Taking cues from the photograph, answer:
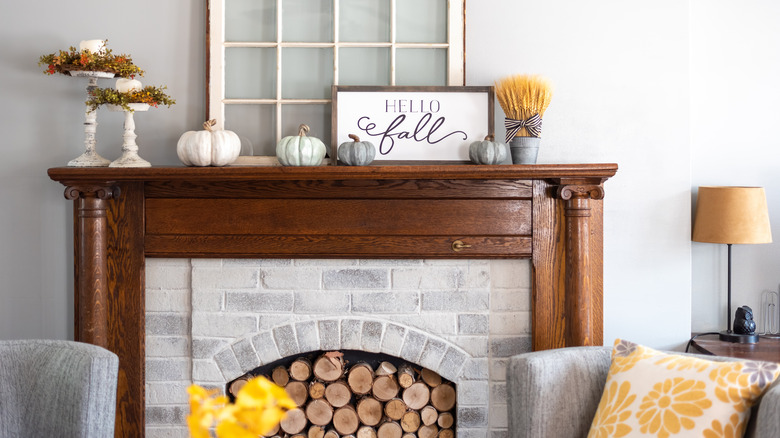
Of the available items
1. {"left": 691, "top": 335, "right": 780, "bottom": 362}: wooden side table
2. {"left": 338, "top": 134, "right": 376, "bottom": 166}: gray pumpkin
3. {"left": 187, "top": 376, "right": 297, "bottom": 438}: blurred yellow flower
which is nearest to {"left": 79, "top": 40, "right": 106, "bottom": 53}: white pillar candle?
{"left": 338, "top": 134, "right": 376, "bottom": 166}: gray pumpkin

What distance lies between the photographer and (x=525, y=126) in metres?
2.46

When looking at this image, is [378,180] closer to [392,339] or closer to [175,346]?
[392,339]

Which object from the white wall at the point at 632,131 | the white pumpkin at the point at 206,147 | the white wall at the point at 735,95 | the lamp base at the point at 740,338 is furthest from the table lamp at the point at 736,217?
the white pumpkin at the point at 206,147

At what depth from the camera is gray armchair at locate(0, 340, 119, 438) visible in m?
1.92

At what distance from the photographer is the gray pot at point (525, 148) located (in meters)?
2.43

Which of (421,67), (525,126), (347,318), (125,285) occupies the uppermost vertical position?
(421,67)

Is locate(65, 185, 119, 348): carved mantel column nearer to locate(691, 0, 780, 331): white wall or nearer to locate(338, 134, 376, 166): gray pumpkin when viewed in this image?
locate(338, 134, 376, 166): gray pumpkin

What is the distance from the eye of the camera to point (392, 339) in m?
2.51

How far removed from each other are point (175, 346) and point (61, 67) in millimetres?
1146

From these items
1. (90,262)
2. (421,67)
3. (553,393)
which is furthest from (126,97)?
(553,393)

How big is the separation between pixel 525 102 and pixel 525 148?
0.58 feet

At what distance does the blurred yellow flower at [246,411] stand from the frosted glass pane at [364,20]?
188 centimetres

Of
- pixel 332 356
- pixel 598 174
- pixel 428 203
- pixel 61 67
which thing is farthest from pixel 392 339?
pixel 61 67

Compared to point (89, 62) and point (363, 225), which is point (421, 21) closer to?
point (363, 225)
